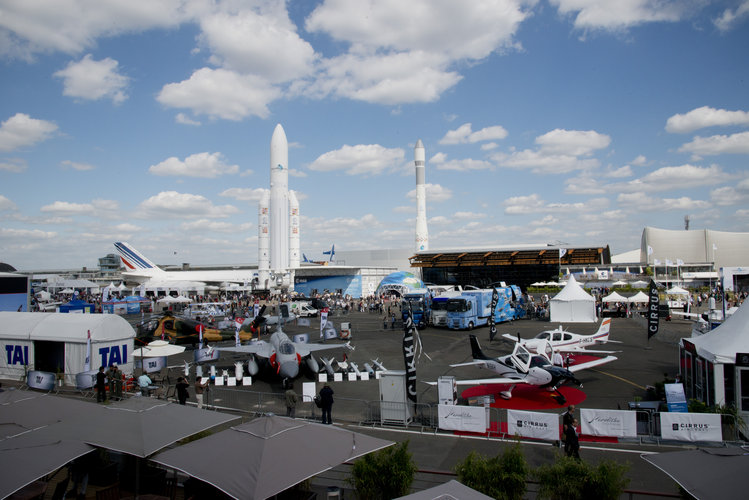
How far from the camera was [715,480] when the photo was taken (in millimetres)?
5582

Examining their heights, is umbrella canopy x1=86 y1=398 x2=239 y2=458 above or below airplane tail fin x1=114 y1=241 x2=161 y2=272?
below

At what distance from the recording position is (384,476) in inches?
289

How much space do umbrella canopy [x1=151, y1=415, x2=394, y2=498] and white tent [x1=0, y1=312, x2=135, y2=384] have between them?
13702mm

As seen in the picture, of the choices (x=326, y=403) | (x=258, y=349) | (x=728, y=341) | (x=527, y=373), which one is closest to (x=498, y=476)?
(x=326, y=403)

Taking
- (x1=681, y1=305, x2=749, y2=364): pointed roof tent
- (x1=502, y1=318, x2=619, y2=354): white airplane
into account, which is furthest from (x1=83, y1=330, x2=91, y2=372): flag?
(x1=681, y1=305, x2=749, y2=364): pointed roof tent

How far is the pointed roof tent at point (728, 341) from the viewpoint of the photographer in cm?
1212

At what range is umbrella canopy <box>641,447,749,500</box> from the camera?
538 cm

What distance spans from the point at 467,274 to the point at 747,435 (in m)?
69.8

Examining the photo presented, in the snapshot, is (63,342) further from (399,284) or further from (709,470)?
(399,284)

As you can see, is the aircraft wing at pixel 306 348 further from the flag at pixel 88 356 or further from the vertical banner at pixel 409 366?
the flag at pixel 88 356

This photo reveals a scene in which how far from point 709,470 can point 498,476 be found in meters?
2.64

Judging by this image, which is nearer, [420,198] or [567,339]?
[567,339]

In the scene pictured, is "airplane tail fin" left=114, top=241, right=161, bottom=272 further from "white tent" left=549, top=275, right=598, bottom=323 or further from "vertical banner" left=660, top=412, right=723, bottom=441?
"vertical banner" left=660, top=412, right=723, bottom=441

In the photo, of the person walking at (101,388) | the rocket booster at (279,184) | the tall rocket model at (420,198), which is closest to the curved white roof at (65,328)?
the person walking at (101,388)
